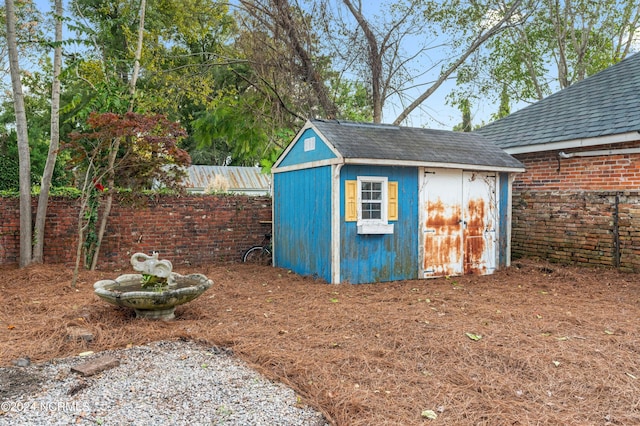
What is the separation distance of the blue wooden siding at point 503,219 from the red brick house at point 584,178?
3.75 ft

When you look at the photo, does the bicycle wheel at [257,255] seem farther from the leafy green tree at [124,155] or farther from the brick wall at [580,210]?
the brick wall at [580,210]

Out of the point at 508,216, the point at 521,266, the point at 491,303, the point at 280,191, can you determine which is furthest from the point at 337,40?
the point at 491,303

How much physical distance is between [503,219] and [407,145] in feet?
8.63

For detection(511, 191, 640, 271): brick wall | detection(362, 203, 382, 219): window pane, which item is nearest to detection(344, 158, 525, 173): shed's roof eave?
detection(362, 203, 382, 219): window pane

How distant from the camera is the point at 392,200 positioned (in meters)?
7.85

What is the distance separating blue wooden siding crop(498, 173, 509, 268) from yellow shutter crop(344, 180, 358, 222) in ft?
10.9

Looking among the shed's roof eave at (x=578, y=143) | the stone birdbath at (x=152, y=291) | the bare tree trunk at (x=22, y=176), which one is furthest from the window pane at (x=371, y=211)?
the bare tree trunk at (x=22, y=176)

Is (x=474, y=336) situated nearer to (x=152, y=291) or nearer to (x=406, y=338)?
(x=406, y=338)

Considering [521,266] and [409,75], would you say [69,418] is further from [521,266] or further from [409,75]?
[409,75]

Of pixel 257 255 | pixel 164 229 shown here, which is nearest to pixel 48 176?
pixel 164 229

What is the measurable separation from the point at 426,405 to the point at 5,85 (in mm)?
16002

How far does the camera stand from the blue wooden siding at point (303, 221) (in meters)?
7.75

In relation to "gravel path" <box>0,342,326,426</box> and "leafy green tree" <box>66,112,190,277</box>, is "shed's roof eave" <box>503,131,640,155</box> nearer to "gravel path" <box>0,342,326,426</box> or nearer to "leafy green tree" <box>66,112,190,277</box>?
"leafy green tree" <box>66,112,190,277</box>

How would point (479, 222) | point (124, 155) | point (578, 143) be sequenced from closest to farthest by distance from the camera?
point (124, 155), point (479, 222), point (578, 143)
